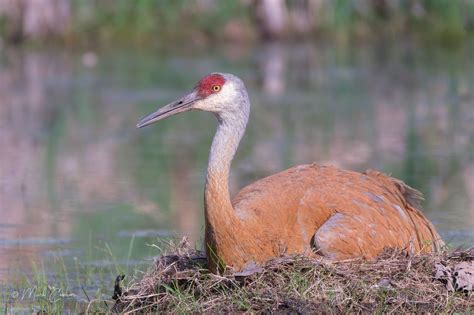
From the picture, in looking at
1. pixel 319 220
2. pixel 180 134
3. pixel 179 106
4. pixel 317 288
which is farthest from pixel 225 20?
pixel 317 288

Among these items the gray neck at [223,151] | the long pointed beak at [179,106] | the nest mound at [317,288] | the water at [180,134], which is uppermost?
the long pointed beak at [179,106]

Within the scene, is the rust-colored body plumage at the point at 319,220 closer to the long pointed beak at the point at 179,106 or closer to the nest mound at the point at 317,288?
Answer: the nest mound at the point at 317,288

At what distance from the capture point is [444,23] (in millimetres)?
23250

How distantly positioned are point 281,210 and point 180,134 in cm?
765

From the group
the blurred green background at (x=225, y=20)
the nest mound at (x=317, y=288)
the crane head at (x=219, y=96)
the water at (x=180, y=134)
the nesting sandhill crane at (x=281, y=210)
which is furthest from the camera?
the blurred green background at (x=225, y=20)

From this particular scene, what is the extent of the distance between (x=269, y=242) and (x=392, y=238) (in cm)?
84

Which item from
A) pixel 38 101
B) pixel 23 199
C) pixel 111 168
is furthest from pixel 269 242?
pixel 38 101

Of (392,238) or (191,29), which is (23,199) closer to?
(392,238)

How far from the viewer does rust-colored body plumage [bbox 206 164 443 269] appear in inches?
265

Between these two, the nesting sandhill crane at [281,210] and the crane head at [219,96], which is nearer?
the nesting sandhill crane at [281,210]

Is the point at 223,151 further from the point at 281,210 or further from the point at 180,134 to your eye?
the point at 180,134

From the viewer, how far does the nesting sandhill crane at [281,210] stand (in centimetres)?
671

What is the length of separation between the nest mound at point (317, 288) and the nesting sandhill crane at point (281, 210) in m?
0.14

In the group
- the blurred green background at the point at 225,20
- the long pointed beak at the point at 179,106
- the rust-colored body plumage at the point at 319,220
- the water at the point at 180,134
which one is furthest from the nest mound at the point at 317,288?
the blurred green background at the point at 225,20
